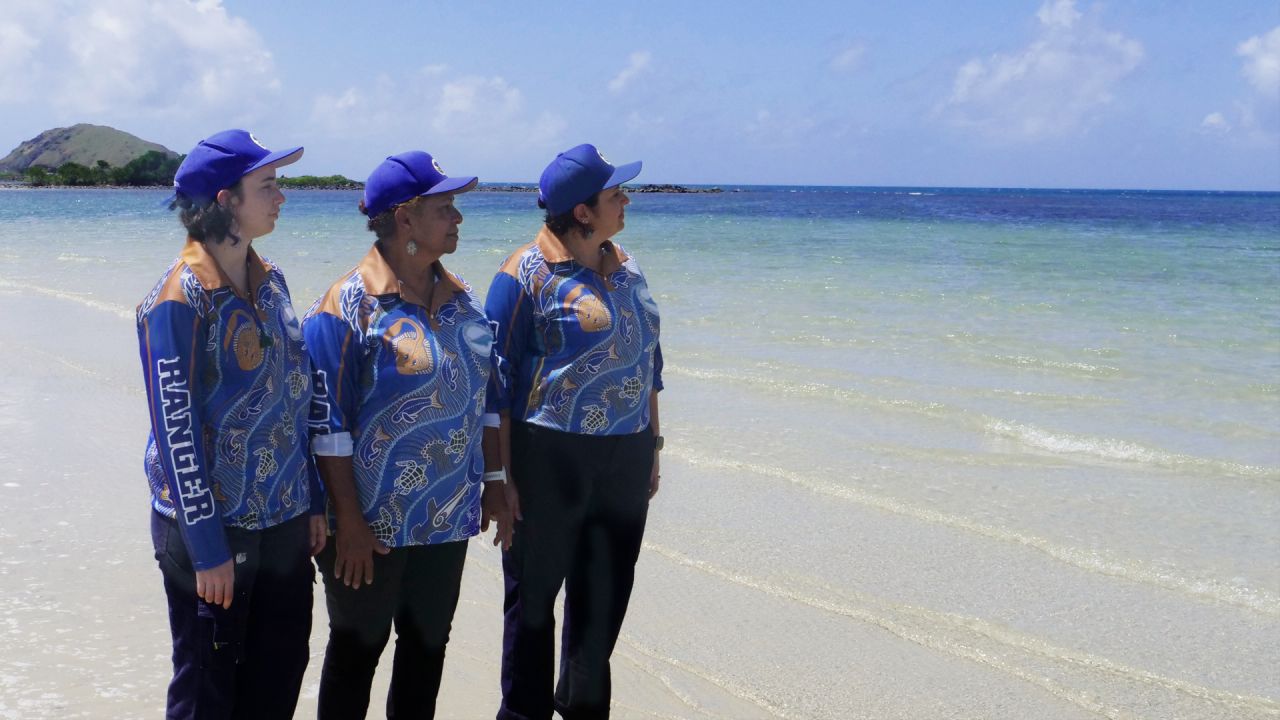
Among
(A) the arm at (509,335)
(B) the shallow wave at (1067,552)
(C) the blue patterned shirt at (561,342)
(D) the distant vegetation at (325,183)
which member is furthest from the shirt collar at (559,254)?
(D) the distant vegetation at (325,183)

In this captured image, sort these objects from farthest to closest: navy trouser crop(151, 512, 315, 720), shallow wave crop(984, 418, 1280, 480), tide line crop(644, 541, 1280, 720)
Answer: shallow wave crop(984, 418, 1280, 480) → tide line crop(644, 541, 1280, 720) → navy trouser crop(151, 512, 315, 720)

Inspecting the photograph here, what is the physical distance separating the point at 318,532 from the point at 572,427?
0.78 metres

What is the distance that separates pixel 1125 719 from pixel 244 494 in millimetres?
2955

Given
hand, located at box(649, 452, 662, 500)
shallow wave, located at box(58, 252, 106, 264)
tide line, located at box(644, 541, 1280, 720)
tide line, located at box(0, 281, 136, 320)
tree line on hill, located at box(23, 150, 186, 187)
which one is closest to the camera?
hand, located at box(649, 452, 662, 500)

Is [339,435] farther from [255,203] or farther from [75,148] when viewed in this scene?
[75,148]

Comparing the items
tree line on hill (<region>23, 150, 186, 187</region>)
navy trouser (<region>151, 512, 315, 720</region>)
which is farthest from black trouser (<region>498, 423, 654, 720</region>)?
tree line on hill (<region>23, 150, 186, 187</region>)

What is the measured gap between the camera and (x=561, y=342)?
3.20 metres

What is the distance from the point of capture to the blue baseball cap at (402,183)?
9.36ft

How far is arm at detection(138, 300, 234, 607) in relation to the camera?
7.59 feet

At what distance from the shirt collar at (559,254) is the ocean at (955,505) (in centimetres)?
150

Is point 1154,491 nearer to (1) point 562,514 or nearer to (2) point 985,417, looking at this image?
(2) point 985,417

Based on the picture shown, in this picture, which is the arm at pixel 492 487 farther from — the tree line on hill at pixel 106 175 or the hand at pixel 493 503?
the tree line on hill at pixel 106 175

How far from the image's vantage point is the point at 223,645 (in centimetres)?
247

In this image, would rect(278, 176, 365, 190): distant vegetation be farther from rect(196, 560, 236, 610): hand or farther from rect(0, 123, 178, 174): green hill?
rect(196, 560, 236, 610): hand
